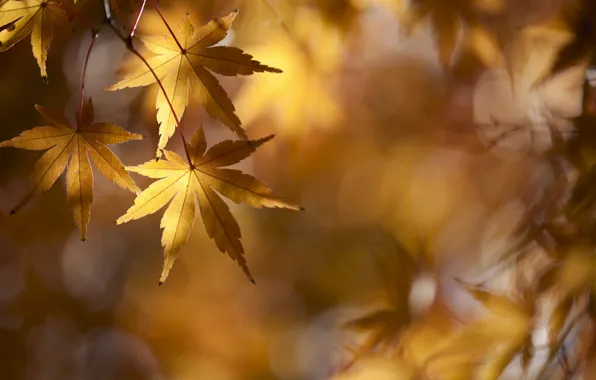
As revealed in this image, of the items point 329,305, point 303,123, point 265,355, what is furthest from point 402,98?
point 265,355

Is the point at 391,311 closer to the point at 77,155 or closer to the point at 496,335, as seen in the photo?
the point at 496,335

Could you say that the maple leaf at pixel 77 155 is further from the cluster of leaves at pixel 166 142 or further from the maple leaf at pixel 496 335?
the maple leaf at pixel 496 335

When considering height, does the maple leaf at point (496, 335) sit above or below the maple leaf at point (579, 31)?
below

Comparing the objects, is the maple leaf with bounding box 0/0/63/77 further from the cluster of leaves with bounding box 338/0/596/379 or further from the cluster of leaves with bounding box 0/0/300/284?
the cluster of leaves with bounding box 338/0/596/379

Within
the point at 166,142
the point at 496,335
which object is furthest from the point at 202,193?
the point at 496,335

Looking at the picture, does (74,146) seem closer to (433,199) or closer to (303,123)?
(303,123)

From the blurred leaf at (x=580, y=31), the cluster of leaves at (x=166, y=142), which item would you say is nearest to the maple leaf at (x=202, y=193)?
the cluster of leaves at (x=166, y=142)
